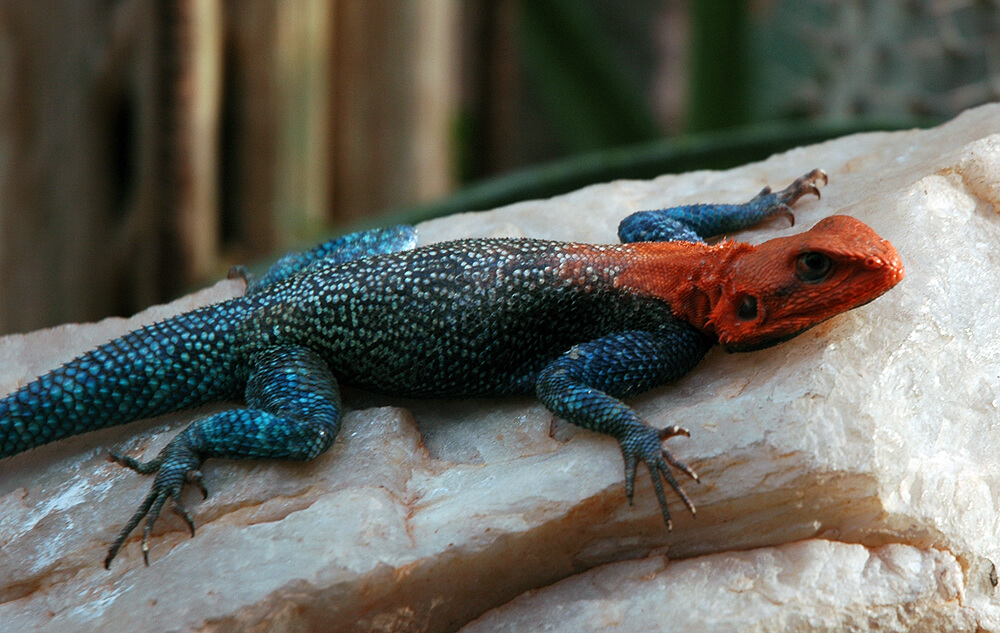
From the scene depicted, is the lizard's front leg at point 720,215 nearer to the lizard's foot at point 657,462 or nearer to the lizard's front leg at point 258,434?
the lizard's foot at point 657,462

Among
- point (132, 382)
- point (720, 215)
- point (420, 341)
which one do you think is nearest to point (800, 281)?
point (720, 215)

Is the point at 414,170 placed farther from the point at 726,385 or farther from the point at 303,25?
the point at 726,385

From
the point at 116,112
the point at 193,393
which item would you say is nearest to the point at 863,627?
the point at 193,393

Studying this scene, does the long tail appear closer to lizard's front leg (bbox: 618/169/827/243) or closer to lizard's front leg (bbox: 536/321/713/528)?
lizard's front leg (bbox: 536/321/713/528)

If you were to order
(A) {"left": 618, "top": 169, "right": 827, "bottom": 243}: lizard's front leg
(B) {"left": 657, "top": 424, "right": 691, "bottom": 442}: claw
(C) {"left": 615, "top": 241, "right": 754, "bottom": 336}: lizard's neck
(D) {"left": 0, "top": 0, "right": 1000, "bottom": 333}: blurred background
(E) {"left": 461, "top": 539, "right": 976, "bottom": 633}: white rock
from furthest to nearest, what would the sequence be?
(D) {"left": 0, "top": 0, "right": 1000, "bottom": 333}: blurred background < (A) {"left": 618, "top": 169, "right": 827, "bottom": 243}: lizard's front leg < (C) {"left": 615, "top": 241, "right": 754, "bottom": 336}: lizard's neck < (B) {"left": 657, "top": 424, "right": 691, "bottom": 442}: claw < (E) {"left": 461, "top": 539, "right": 976, "bottom": 633}: white rock

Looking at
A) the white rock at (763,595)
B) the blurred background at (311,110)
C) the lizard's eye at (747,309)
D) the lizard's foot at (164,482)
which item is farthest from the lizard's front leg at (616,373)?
the blurred background at (311,110)

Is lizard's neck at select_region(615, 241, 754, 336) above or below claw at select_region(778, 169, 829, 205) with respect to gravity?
below

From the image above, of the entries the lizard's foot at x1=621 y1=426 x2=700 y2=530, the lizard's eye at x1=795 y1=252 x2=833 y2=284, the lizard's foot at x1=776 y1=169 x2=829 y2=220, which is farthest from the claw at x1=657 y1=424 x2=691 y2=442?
the lizard's foot at x1=776 y1=169 x2=829 y2=220
